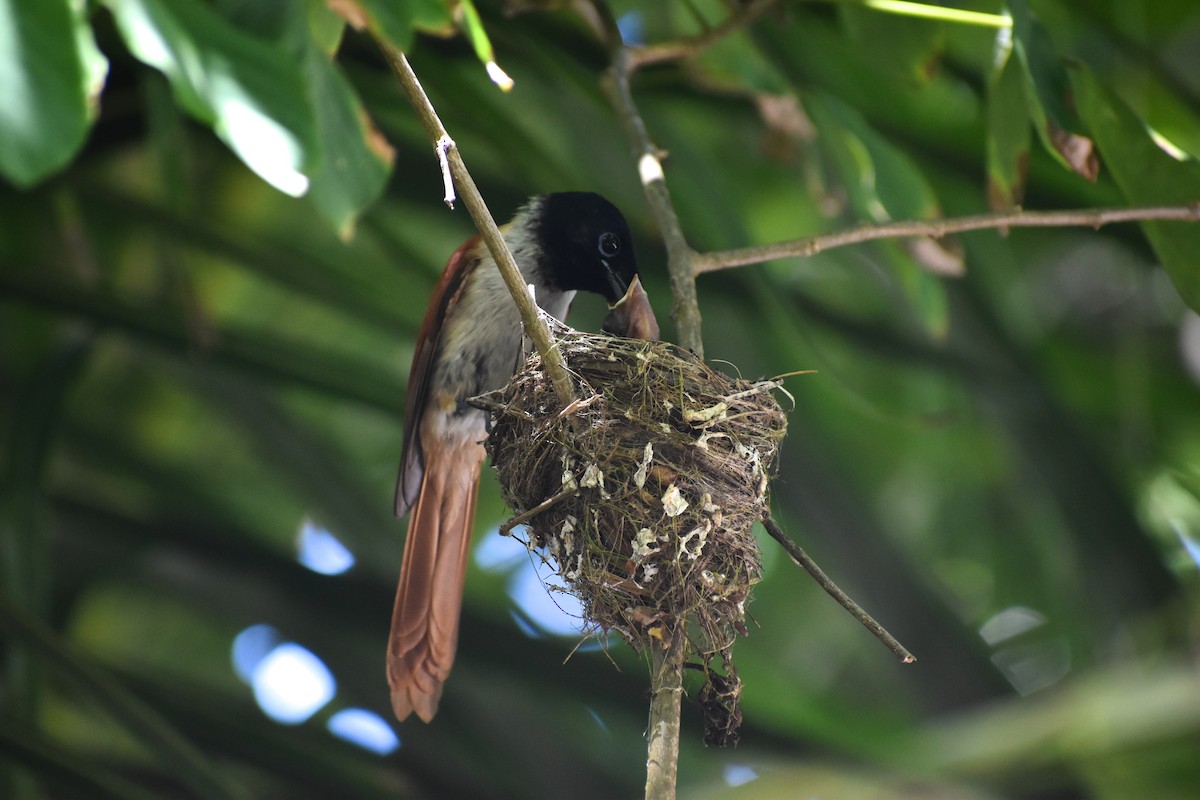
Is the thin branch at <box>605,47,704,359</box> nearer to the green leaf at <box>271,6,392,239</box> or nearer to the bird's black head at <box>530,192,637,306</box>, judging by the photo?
the bird's black head at <box>530,192,637,306</box>

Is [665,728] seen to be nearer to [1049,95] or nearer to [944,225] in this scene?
[944,225]

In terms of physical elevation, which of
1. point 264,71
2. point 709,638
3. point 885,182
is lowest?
point 709,638

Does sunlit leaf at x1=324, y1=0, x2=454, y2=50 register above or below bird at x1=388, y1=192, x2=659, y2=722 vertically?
below

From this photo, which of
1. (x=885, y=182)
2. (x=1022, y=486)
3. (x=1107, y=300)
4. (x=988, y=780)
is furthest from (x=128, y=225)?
(x=1107, y=300)

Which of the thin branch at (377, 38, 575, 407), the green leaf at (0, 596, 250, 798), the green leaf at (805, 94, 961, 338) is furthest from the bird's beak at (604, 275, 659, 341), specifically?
the green leaf at (0, 596, 250, 798)

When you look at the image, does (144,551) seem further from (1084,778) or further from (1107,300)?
(1107,300)
